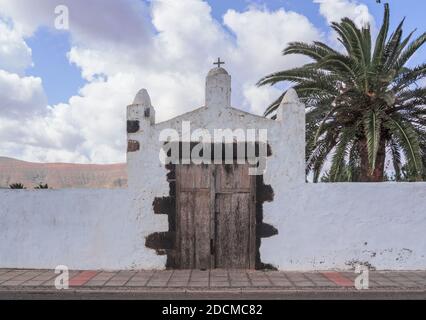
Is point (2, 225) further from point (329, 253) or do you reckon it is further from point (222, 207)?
point (329, 253)

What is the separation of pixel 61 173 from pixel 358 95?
3628 centimetres

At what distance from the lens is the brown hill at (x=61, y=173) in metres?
39.0

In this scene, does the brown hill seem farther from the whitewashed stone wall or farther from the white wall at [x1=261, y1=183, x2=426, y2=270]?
the white wall at [x1=261, y1=183, x2=426, y2=270]

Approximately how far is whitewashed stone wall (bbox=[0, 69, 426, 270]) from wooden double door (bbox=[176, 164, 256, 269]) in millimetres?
352

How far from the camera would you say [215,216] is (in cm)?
878

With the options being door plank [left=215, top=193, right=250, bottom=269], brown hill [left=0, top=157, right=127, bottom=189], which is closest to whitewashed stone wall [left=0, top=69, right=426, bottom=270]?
door plank [left=215, top=193, right=250, bottom=269]

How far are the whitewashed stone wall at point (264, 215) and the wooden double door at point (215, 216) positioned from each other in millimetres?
352

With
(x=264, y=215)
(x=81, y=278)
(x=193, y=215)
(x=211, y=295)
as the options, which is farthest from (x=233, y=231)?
(x=81, y=278)

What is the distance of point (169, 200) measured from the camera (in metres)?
8.82

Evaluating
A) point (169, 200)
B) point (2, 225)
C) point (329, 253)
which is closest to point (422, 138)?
point (329, 253)

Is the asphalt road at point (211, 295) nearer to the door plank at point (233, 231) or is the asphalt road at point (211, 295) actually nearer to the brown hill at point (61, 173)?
the door plank at point (233, 231)

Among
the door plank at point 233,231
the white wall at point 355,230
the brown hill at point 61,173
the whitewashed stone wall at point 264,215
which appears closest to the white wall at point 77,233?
the whitewashed stone wall at point 264,215

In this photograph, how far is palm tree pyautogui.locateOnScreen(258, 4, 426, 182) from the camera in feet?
35.4

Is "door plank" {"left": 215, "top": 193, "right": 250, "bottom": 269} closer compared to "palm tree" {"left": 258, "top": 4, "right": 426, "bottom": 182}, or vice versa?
"door plank" {"left": 215, "top": 193, "right": 250, "bottom": 269}
